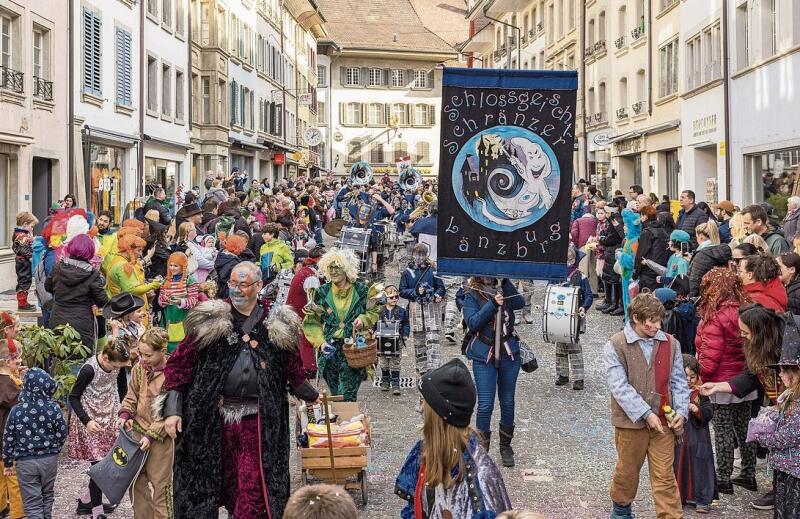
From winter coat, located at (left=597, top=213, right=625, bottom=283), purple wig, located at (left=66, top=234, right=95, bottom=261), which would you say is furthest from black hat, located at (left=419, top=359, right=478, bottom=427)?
winter coat, located at (left=597, top=213, right=625, bottom=283)

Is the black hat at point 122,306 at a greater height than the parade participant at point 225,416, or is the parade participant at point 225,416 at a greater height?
the black hat at point 122,306

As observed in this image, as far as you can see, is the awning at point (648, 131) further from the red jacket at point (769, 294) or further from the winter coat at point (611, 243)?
the red jacket at point (769, 294)

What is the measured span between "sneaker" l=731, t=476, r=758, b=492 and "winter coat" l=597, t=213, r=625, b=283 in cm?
1007

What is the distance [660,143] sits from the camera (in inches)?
1246

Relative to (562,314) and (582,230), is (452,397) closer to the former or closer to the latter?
(562,314)

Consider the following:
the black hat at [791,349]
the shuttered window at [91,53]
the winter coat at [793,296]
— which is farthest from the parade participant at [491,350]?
the shuttered window at [91,53]

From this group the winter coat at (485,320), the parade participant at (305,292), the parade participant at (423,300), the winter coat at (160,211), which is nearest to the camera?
the winter coat at (485,320)

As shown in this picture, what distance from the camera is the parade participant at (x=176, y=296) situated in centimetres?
1113

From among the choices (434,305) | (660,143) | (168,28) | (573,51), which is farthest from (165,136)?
(434,305)

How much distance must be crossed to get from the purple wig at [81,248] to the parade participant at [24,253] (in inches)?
276

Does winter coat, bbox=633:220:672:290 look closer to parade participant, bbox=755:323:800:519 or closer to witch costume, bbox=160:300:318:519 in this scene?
parade participant, bbox=755:323:800:519

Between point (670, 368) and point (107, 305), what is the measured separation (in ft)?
17.5

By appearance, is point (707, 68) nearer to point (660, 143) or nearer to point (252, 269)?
point (660, 143)

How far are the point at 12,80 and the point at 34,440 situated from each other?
1612cm
